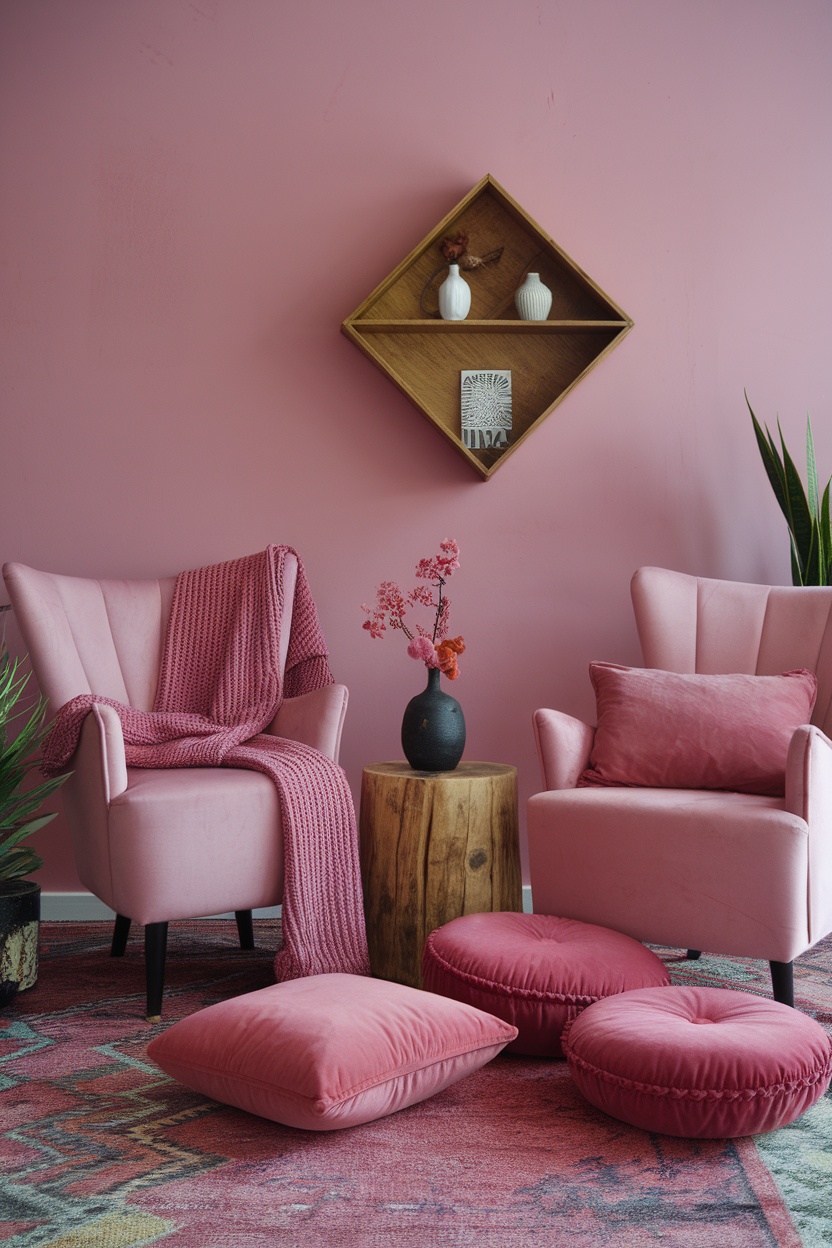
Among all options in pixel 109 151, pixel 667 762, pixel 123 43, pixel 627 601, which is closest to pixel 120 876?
pixel 667 762

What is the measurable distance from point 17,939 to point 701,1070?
1.42m

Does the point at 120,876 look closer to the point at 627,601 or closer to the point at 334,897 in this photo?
the point at 334,897

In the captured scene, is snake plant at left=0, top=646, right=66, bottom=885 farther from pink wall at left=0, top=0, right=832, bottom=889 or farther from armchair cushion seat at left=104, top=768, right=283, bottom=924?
pink wall at left=0, top=0, right=832, bottom=889

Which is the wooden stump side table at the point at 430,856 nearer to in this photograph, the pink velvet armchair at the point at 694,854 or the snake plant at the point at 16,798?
the pink velvet armchair at the point at 694,854

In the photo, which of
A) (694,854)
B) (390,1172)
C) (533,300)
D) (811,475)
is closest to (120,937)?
(390,1172)

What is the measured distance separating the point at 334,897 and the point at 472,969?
1.66ft

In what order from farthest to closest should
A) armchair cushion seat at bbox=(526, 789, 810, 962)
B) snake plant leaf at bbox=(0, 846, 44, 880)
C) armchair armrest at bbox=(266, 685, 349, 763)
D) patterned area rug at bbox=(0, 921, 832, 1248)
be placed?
armchair armrest at bbox=(266, 685, 349, 763) → snake plant leaf at bbox=(0, 846, 44, 880) → armchair cushion seat at bbox=(526, 789, 810, 962) → patterned area rug at bbox=(0, 921, 832, 1248)

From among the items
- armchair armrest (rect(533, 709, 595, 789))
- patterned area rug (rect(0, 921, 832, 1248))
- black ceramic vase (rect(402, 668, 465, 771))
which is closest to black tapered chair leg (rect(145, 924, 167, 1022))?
patterned area rug (rect(0, 921, 832, 1248))

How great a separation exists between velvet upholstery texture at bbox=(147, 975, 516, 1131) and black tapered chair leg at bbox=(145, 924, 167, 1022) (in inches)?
17.0

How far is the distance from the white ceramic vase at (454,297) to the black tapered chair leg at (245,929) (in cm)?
173

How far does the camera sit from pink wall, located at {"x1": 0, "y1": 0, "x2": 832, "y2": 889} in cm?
291

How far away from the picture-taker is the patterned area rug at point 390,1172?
123 centimetres

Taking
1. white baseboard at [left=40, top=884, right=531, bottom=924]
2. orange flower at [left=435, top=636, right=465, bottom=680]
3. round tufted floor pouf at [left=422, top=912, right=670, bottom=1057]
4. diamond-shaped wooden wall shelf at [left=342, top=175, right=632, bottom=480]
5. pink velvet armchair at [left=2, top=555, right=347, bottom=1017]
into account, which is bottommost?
white baseboard at [left=40, top=884, right=531, bottom=924]

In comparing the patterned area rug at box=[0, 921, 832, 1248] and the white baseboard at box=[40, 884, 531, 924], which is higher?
the patterned area rug at box=[0, 921, 832, 1248]
